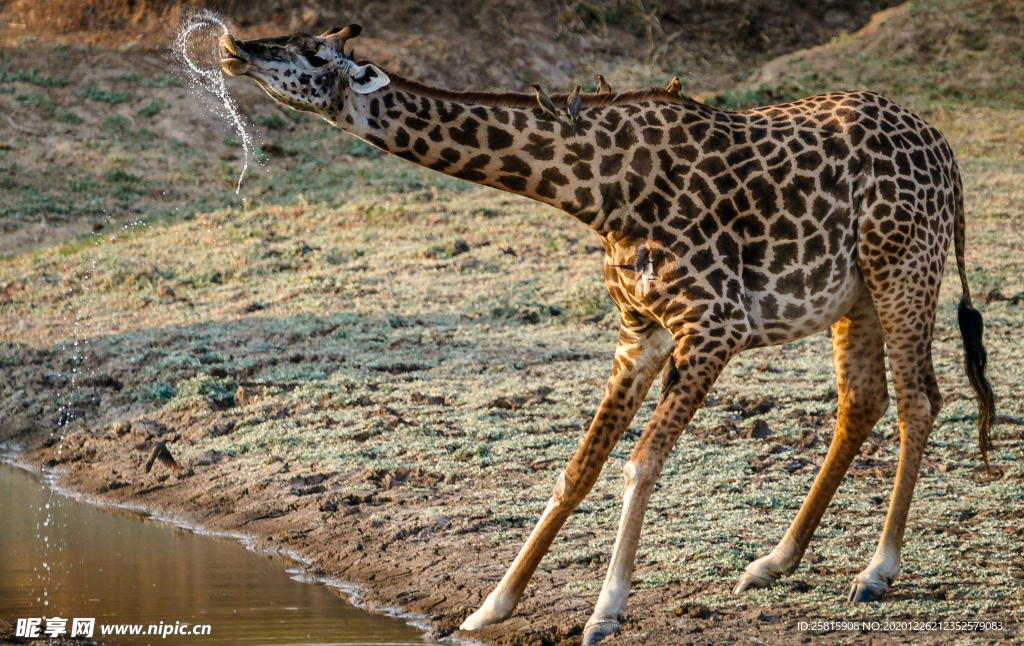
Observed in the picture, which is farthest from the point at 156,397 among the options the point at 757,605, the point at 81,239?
the point at 81,239

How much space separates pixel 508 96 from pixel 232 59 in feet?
3.75

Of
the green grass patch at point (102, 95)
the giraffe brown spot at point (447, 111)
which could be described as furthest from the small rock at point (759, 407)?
the green grass patch at point (102, 95)

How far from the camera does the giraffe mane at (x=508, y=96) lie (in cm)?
461

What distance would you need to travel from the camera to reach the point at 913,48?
738 inches

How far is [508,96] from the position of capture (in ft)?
15.5

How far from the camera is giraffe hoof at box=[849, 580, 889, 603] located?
15.8 ft

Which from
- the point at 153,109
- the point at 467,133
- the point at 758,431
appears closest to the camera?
the point at 467,133

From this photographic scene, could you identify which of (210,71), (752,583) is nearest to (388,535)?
(752,583)

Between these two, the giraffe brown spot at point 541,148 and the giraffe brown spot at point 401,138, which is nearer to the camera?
the giraffe brown spot at point 401,138

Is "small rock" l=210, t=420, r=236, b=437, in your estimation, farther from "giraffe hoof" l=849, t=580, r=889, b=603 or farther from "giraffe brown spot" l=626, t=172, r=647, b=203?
"giraffe hoof" l=849, t=580, r=889, b=603

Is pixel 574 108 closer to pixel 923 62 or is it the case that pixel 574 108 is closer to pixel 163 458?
pixel 163 458

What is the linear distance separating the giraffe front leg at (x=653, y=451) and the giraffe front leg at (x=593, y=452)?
0.79ft

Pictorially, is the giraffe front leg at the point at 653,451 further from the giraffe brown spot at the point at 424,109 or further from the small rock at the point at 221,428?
the small rock at the point at 221,428

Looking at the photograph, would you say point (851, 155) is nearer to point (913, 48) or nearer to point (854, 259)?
point (854, 259)
